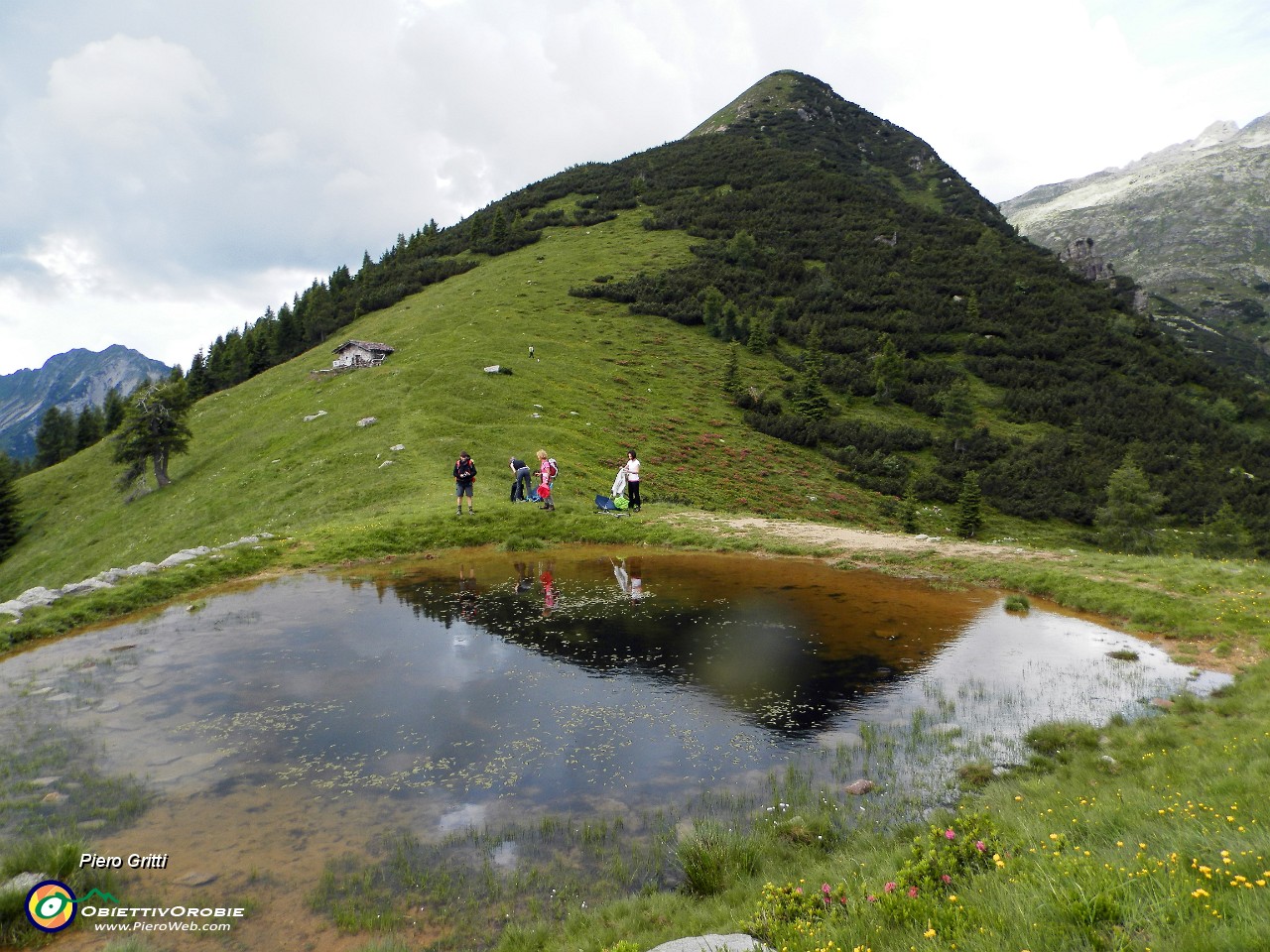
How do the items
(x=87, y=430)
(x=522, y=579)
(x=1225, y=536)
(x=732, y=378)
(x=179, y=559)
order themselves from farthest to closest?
(x=87, y=430), (x=732, y=378), (x=1225, y=536), (x=179, y=559), (x=522, y=579)

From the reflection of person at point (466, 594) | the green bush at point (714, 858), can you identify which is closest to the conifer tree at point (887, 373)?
the reflection of person at point (466, 594)

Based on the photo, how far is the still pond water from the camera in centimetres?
798

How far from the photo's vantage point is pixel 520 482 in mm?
28328

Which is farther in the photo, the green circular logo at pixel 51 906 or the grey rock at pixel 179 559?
the grey rock at pixel 179 559

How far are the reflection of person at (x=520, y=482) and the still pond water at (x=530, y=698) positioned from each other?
10.5 metres

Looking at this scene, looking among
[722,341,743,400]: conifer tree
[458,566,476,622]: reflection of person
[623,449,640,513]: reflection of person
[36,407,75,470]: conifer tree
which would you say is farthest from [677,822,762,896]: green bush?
[36,407,75,470]: conifer tree

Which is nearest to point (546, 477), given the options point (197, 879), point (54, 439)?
point (197, 879)

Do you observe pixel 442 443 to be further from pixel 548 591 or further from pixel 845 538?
pixel 845 538

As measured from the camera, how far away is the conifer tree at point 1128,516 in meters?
50.3

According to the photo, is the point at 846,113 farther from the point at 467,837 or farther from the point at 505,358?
the point at 467,837

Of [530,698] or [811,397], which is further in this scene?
[811,397]

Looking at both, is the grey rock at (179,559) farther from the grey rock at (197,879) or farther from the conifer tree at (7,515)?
the conifer tree at (7,515)

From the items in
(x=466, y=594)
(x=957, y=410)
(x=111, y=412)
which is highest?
(x=111, y=412)

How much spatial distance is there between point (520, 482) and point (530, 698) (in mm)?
18044
